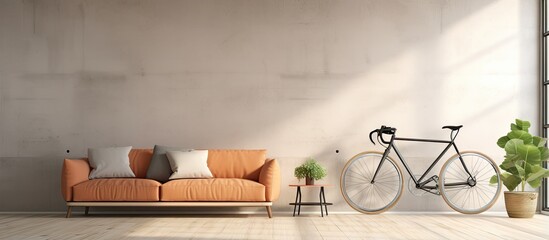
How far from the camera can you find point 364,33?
27.1ft

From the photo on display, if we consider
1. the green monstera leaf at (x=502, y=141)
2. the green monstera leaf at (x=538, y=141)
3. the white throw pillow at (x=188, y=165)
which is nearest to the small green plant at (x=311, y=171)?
the white throw pillow at (x=188, y=165)

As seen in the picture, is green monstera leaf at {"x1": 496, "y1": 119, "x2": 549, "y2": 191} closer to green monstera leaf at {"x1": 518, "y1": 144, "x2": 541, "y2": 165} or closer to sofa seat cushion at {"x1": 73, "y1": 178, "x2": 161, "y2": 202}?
green monstera leaf at {"x1": 518, "y1": 144, "x2": 541, "y2": 165}

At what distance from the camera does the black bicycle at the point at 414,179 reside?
311 inches

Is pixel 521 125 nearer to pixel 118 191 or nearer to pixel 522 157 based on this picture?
pixel 522 157

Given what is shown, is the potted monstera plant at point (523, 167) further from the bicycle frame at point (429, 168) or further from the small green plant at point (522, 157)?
the bicycle frame at point (429, 168)

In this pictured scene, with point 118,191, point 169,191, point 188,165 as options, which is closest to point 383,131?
point 188,165

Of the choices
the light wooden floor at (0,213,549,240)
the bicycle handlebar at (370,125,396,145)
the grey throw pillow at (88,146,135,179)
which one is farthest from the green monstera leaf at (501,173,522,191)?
the grey throw pillow at (88,146,135,179)

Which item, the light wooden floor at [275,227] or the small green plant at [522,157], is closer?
the light wooden floor at [275,227]

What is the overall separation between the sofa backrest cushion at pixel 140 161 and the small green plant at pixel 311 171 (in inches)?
69.7

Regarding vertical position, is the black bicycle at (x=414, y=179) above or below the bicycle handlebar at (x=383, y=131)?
below

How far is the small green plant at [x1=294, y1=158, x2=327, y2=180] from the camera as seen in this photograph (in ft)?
25.0

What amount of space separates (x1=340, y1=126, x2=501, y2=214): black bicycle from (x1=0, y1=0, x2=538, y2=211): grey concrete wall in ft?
0.61

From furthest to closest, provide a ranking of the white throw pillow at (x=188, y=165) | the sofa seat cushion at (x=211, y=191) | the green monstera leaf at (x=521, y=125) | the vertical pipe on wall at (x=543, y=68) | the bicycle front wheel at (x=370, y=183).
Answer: the vertical pipe on wall at (x=543, y=68) → the bicycle front wheel at (x=370, y=183) → the green monstera leaf at (x=521, y=125) → the white throw pillow at (x=188, y=165) → the sofa seat cushion at (x=211, y=191)

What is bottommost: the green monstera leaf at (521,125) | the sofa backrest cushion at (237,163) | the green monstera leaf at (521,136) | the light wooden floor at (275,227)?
the light wooden floor at (275,227)
